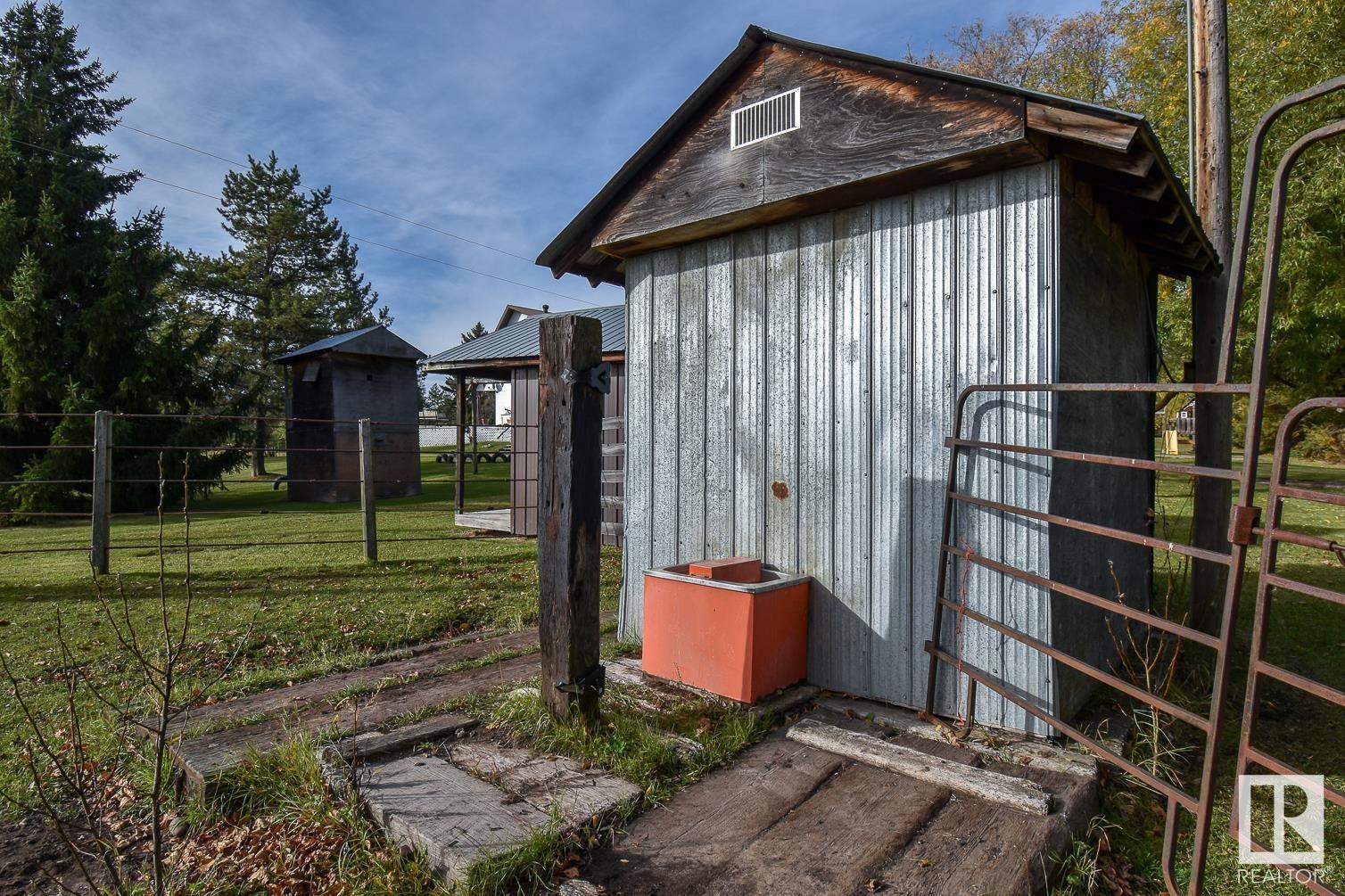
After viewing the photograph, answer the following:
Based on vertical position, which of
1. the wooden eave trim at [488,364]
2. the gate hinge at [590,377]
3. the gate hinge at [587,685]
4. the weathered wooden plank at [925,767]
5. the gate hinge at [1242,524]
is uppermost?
the wooden eave trim at [488,364]

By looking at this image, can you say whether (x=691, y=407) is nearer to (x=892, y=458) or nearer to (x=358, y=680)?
(x=892, y=458)

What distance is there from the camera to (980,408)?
11.8 feet

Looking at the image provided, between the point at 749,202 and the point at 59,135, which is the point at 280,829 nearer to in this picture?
the point at 749,202

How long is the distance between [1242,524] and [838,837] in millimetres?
1689

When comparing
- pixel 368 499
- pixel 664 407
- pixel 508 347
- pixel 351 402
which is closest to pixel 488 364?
pixel 508 347

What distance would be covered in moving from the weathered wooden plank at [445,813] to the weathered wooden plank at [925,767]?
1.39 metres

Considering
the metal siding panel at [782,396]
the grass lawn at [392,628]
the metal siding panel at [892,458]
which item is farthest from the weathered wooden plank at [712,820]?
the metal siding panel at [782,396]

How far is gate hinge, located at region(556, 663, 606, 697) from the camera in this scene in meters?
3.42

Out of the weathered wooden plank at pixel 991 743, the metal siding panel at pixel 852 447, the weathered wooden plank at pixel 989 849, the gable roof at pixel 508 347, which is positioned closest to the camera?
the weathered wooden plank at pixel 989 849

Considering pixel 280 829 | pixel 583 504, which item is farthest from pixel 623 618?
pixel 280 829

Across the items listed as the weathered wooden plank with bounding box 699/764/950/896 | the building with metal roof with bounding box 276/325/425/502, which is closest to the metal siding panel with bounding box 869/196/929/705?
the weathered wooden plank with bounding box 699/764/950/896

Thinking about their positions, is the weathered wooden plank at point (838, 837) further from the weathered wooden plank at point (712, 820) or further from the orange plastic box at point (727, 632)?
the orange plastic box at point (727, 632)

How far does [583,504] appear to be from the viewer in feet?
11.5

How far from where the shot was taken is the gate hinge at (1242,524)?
1.87 m
